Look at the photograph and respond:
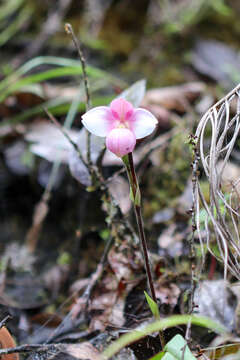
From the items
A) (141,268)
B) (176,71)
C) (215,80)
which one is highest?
(176,71)

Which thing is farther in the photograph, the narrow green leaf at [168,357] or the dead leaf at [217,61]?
the dead leaf at [217,61]

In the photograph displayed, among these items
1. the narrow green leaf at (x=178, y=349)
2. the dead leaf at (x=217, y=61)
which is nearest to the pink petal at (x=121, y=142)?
the narrow green leaf at (x=178, y=349)

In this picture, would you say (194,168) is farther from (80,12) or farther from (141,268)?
(80,12)

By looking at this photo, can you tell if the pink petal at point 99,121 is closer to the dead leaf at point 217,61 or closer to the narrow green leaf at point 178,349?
the narrow green leaf at point 178,349

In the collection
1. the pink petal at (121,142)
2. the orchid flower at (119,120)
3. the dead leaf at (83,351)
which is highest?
the orchid flower at (119,120)

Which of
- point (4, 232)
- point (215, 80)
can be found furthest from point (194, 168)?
point (215, 80)

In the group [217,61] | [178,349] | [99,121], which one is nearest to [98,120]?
[99,121]

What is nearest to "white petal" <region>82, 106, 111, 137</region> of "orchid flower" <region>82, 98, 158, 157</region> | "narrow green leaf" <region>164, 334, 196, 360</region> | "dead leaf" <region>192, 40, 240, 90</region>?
"orchid flower" <region>82, 98, 158, 157</region>
